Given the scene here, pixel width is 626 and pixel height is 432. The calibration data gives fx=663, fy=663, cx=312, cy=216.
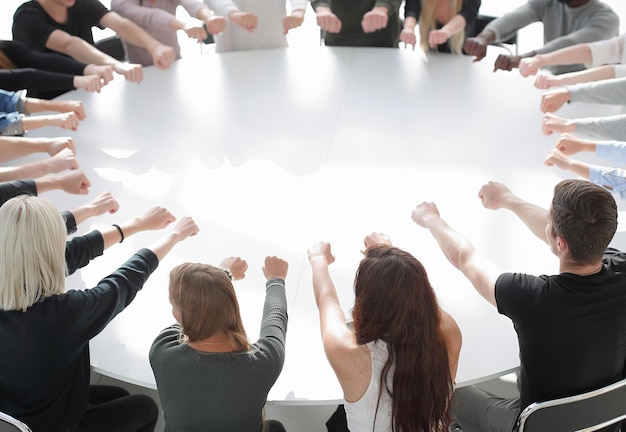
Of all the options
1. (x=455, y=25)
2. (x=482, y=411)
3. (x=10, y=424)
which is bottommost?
(x=482, y=411)

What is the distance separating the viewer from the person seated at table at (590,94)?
8.43 feet

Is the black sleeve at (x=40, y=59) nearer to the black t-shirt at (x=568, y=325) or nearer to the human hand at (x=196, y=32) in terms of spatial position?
the human hand at (x=196, y=32)

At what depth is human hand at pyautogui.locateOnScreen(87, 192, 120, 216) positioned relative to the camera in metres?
2.17

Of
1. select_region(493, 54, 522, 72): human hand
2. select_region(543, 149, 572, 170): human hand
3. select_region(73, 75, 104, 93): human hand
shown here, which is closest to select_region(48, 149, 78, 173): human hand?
select_region(73, 75, 104, 93): human hand

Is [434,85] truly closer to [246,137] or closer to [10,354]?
[246,137]

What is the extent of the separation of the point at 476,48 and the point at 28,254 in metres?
2.35

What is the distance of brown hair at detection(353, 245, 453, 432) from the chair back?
213 millimetres

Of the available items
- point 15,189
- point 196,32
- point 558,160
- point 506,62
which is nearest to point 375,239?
point 558,160

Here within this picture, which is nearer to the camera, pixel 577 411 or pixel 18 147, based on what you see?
pixel 577 411

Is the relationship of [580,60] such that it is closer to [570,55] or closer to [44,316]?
[570,55]

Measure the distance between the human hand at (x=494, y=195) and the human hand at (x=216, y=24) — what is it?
1.59 metres

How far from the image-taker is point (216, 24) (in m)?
3.14

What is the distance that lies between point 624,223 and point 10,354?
185 centimetres

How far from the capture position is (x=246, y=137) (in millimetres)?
2680
